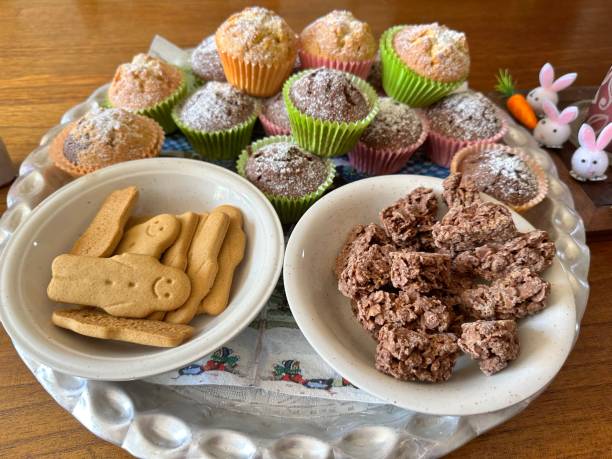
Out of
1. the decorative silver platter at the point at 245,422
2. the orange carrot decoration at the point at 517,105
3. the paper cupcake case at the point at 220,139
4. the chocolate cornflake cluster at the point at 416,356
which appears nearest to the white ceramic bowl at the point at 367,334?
the chocolate cornflake cluster at the point at 416,356

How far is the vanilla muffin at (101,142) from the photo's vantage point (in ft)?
4.56

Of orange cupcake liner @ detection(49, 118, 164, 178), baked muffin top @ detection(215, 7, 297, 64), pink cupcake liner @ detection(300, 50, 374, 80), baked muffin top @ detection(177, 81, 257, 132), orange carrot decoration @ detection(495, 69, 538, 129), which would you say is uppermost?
baked muffin top @ detection(215, 7, 297, 64)

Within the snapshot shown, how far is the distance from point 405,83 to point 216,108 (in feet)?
2.22

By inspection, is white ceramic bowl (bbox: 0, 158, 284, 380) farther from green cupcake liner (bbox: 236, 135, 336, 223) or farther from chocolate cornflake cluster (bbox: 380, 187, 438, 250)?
chocolate cornflake cluster (bbox: 380, 187, 438, 250)

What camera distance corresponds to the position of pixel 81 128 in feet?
4.67

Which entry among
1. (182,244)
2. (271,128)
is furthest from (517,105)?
(182,244)

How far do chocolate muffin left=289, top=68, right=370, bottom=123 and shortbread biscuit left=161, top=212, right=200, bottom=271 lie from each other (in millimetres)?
488

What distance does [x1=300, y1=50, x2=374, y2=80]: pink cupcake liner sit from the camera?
1.71 meters

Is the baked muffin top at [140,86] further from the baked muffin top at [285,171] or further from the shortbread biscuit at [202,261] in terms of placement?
the shortbread biscuit at [202,261]

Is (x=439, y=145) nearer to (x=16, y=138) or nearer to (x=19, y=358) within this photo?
(x=19, y=358)

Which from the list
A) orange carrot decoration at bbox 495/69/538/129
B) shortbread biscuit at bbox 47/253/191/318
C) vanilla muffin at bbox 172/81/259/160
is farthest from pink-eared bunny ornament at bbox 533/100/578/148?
shortbread biscuit at bbox 47/253/191/318

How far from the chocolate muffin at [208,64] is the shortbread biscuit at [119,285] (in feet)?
3.14

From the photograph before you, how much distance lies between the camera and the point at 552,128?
177 centimetres

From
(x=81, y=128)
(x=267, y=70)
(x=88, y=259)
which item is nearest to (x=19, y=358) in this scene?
(x=88, y=259)
